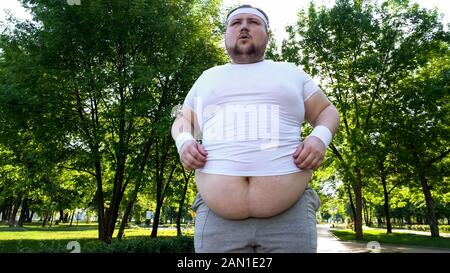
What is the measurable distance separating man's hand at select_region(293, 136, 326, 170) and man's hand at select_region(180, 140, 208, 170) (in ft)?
1.57

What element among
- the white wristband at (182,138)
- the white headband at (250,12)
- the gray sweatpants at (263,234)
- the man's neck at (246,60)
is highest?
the white headband at (250,12)

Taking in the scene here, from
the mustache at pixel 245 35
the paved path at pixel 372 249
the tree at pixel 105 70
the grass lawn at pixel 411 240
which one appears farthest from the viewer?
the grass lawn at pixel 411 240

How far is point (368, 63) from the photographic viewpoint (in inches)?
741

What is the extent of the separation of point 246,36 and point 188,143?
2.38ft

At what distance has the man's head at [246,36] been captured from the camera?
2.22 m

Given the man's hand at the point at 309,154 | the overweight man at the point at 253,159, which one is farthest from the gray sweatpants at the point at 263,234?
the man's hand at the point at 309,154

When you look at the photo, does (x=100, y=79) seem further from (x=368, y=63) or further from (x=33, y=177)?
(x=368, y=63)

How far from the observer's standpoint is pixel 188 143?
2027 millimetres

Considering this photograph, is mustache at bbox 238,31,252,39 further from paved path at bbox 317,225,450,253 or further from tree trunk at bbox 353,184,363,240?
tree trunk at bbox 353,184,363,240

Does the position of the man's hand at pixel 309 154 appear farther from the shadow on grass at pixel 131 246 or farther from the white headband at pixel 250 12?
the shadow on grass at pixel 131 246

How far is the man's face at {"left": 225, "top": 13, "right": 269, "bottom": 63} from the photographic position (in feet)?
7.30

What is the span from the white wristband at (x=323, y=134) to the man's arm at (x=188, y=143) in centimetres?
60

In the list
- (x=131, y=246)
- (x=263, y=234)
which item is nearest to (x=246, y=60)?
(x=263, y=234)
